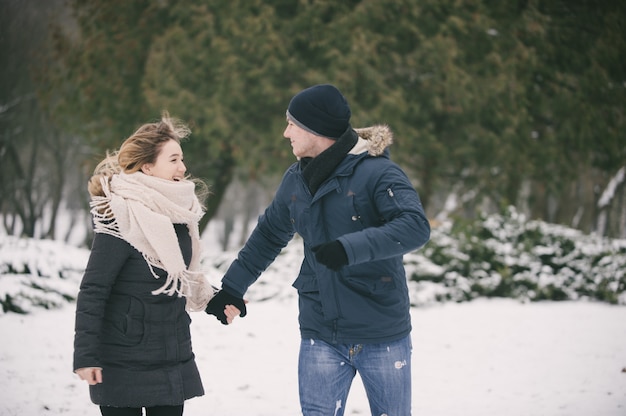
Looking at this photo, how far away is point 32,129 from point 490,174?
16075 mm

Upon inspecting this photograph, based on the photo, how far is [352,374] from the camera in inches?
128

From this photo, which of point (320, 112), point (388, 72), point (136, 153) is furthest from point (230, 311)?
point (388, 72)

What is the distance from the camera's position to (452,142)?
1568 cm

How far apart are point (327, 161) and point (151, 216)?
33.9 inches

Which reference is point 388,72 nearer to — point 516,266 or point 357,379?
point 516,266

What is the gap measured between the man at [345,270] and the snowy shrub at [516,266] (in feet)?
22.0

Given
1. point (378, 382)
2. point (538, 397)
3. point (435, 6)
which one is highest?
point (435, 6)

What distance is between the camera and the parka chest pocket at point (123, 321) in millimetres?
3039

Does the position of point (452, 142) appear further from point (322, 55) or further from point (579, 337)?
point (579, 337)

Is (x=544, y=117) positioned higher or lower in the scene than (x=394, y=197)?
higher

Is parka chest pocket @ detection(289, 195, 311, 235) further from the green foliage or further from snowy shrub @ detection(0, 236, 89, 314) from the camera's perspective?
the green foliage

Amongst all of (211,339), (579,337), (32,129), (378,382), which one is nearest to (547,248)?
(579,337)

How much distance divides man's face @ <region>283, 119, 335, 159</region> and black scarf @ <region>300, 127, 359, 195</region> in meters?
0.10

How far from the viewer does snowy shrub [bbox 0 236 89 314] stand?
27.6ft
